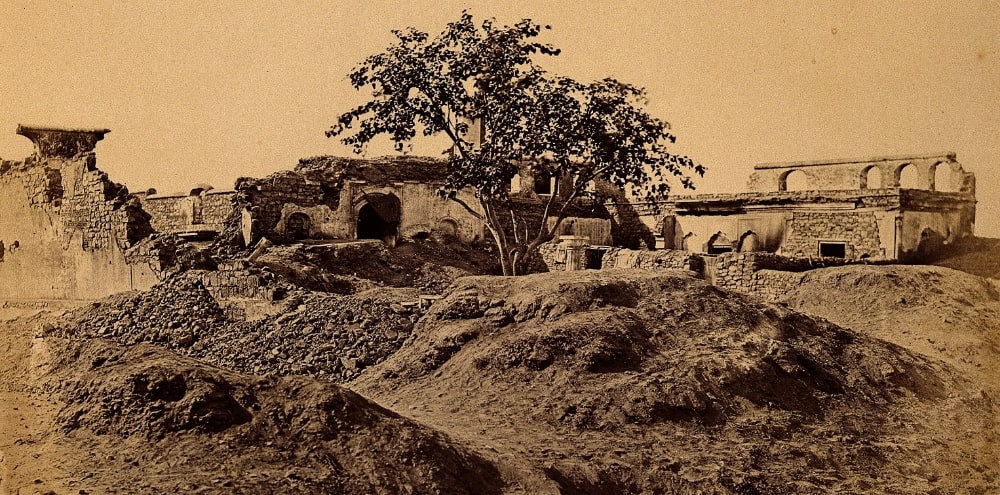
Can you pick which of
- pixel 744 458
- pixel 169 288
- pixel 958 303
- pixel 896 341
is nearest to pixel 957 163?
pixel 958 303

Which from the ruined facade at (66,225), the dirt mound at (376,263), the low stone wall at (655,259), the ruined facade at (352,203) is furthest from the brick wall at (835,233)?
the ruined facade at (66,225)

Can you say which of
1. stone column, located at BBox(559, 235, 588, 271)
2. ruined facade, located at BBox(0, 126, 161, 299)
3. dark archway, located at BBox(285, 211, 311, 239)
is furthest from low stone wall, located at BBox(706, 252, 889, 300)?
ruined facade, located at BBox(0, 126, 161, 299)

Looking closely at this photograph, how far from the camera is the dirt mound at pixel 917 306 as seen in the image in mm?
14070

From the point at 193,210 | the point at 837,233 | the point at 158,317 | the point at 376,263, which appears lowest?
the point at 158,317

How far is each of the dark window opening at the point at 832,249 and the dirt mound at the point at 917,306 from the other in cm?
534

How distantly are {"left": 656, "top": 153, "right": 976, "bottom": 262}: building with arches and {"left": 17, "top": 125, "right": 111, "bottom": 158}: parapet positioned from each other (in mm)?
16381

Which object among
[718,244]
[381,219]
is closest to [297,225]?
[381,219]

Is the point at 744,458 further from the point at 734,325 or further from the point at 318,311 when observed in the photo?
the point at 318,311

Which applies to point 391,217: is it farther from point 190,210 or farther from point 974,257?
point 974,257

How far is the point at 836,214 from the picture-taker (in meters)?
23.0

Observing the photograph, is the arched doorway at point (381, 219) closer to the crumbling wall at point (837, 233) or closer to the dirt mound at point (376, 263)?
the dirt mound at point (376, 263)

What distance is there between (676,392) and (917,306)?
27.3 feet

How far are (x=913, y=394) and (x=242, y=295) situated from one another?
9.67 m

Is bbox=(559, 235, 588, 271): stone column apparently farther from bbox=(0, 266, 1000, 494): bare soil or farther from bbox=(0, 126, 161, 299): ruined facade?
bbox=(0, 126, 161, 299): ruined facade
